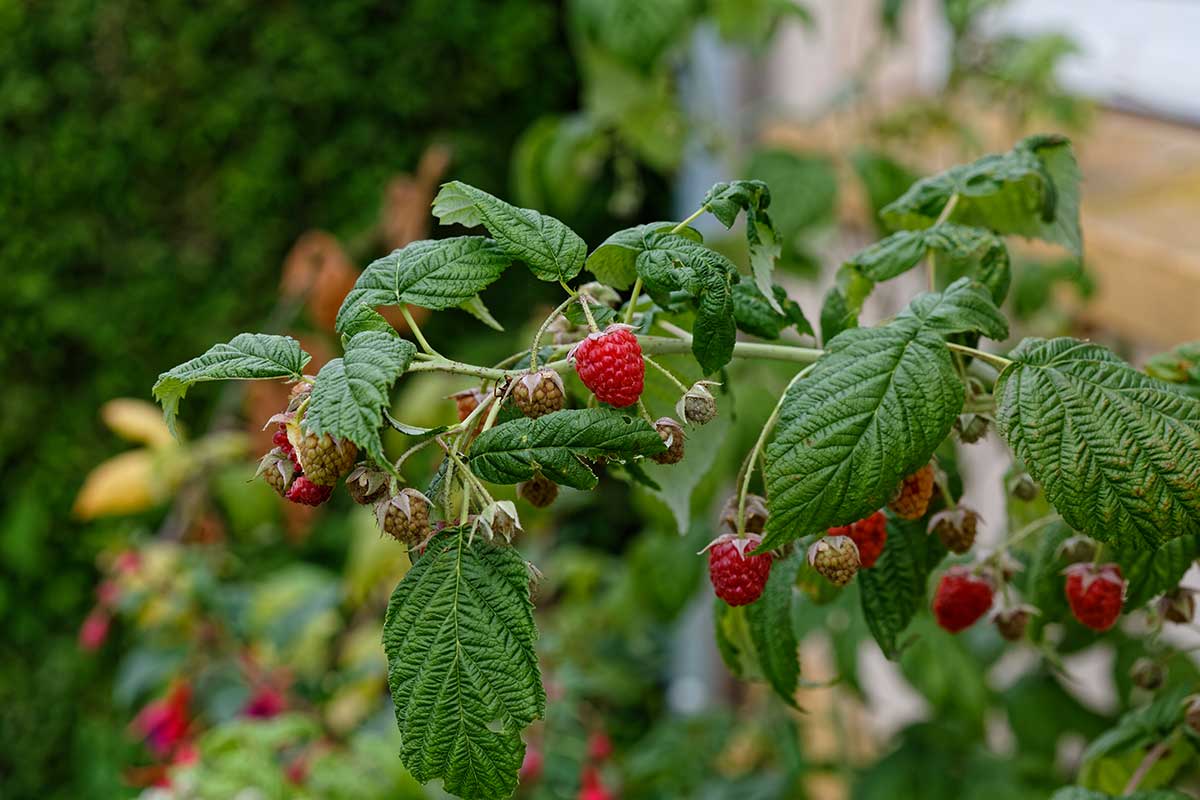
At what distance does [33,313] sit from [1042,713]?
190cm

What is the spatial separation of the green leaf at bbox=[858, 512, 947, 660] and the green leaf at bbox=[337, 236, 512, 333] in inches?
9.8

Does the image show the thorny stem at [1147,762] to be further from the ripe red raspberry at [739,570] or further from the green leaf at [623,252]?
the green leaf at [623,252]

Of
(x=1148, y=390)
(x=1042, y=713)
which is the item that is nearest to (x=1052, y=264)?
(x=1042, y=713)

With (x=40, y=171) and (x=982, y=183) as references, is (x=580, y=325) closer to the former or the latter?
(x=982, y=183)

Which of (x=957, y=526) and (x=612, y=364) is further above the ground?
(x=612, y=364)

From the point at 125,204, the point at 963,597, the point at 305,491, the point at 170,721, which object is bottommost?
the point at 170,721

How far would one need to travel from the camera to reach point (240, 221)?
8.00 ft

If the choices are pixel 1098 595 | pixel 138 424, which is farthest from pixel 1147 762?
pixel 138 424

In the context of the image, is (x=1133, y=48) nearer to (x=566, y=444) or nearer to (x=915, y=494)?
(x=915, y=494)

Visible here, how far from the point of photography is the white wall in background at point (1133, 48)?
181cm

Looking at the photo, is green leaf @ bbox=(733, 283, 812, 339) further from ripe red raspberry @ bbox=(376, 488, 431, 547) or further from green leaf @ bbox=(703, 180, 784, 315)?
ripe red raspberry @ bbox=(376, 488, 431, 547)

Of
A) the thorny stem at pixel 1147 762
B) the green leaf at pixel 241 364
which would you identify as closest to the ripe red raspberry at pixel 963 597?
the thorny stem at pixel 1147 762

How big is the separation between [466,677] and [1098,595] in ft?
1.10

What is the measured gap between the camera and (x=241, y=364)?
51 cm
